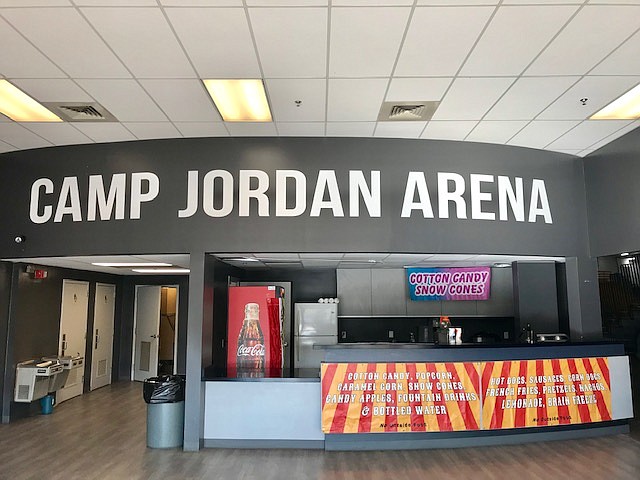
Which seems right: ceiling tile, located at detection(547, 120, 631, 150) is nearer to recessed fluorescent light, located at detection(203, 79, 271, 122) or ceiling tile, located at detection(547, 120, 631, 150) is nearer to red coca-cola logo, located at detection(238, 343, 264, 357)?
recessed fluorescent light, located at detection(203, 79, 271, 122)

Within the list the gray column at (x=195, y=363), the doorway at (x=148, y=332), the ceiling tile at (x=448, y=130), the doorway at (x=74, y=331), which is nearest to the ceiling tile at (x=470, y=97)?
the ceiling tile at (x=448, y=130)

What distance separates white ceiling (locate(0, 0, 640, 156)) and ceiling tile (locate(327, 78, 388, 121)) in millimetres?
19

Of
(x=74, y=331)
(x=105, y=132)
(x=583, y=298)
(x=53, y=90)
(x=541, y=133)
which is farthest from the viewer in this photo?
(x=74, y=331)

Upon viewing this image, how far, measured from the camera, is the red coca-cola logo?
6520 millimetres

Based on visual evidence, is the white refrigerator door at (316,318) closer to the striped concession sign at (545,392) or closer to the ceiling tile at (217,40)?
the striped concession sign at (545,392)

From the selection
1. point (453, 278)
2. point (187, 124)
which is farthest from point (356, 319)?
point (187, 124)

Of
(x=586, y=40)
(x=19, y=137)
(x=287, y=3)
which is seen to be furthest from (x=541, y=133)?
(x=19, y=137)

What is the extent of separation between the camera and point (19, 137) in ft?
17.8

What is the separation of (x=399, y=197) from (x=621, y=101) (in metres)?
2.36

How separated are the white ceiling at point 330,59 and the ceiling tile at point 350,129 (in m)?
0.03

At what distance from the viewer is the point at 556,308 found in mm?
7086

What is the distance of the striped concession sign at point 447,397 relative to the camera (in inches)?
203

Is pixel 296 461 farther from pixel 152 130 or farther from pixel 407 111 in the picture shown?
pixel 152 130

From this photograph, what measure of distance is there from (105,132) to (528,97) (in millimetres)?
4428
